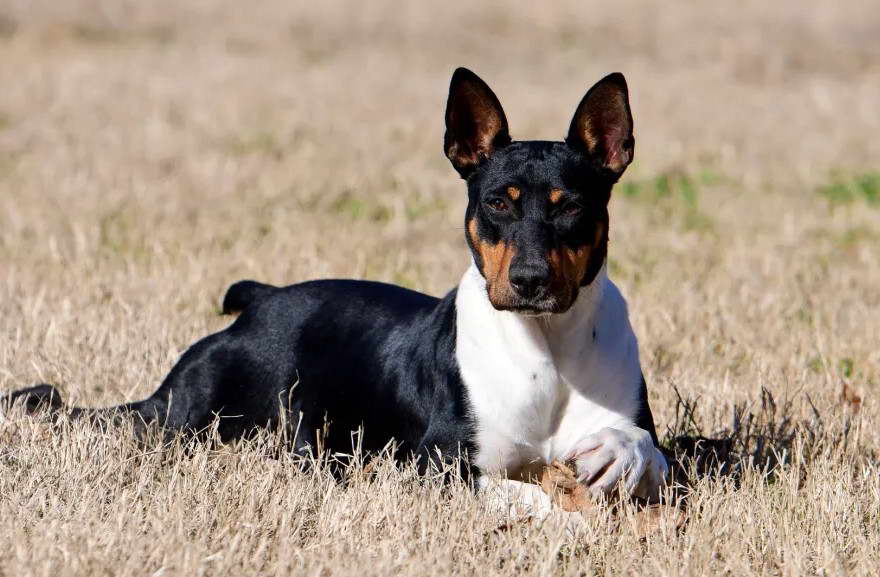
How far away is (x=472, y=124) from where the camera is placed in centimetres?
503

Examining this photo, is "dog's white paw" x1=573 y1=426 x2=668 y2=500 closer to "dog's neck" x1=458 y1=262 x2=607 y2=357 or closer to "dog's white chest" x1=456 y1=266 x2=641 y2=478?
"dog's white chest" x1=456 y1=266 x2=641 y2=478

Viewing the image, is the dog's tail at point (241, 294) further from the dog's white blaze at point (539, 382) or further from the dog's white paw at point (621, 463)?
the dog's white paw at point (621, 463)

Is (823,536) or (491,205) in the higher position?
(491,205)

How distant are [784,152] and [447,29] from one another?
11.9 m

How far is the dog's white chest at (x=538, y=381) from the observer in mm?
4770

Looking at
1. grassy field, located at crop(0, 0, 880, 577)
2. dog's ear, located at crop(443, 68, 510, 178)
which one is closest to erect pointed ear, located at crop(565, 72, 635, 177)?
dog's ear, located at crop(443, 68, 510, 178)

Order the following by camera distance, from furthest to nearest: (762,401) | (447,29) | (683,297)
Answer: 1. (447,29)
2. (683,297)
3. (762,401)

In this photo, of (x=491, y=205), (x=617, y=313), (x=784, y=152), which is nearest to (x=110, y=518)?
(x=491, y=205)

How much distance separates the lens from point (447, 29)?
2612cm

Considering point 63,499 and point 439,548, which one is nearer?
point 439,548

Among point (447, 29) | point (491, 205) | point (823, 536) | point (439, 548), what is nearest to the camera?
point (439, 548)

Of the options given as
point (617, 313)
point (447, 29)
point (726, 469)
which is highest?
point (447, 29)

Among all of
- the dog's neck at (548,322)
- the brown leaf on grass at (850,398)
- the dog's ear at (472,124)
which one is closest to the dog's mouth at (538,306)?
the dog's neck at (548,322)

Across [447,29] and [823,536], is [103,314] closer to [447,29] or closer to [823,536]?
[823,536]
